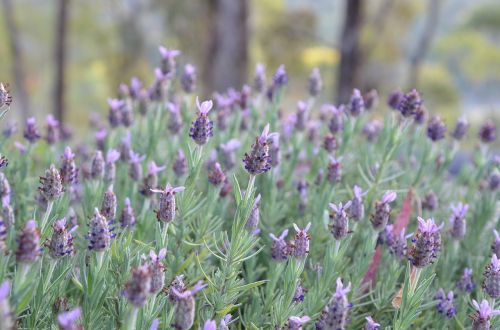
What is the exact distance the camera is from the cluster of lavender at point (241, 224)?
137cm

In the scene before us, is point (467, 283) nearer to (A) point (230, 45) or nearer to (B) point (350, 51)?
(A) point (230, 45)

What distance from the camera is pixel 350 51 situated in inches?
296

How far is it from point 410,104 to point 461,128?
59 centimetres

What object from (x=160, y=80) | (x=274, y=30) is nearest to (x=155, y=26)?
(x=274, y=30)

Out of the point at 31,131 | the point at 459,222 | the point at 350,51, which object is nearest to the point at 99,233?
the point at 31,131

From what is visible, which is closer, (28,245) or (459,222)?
(28,245)

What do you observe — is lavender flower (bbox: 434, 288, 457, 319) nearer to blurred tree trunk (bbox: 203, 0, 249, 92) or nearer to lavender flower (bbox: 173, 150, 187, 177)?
lavender flower (bbox: 173, 150, 187, 177)

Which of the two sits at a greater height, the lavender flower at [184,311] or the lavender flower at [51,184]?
the lavender flower at [51,184]

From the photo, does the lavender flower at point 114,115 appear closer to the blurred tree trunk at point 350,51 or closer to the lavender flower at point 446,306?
the lavender flower at point 446,306

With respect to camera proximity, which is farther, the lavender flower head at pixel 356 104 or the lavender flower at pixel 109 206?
the lavender flower head at pixel 356 104

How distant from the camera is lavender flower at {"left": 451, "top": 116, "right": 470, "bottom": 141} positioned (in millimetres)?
2496

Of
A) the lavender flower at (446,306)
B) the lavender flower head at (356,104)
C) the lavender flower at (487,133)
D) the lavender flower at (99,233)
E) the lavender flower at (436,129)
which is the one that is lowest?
the lavender flower at (446,306)

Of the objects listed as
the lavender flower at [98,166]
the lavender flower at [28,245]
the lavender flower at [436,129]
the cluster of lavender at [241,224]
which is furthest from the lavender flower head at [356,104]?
the lavender flower at [28,245]

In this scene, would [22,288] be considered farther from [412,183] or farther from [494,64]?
[494,64]
